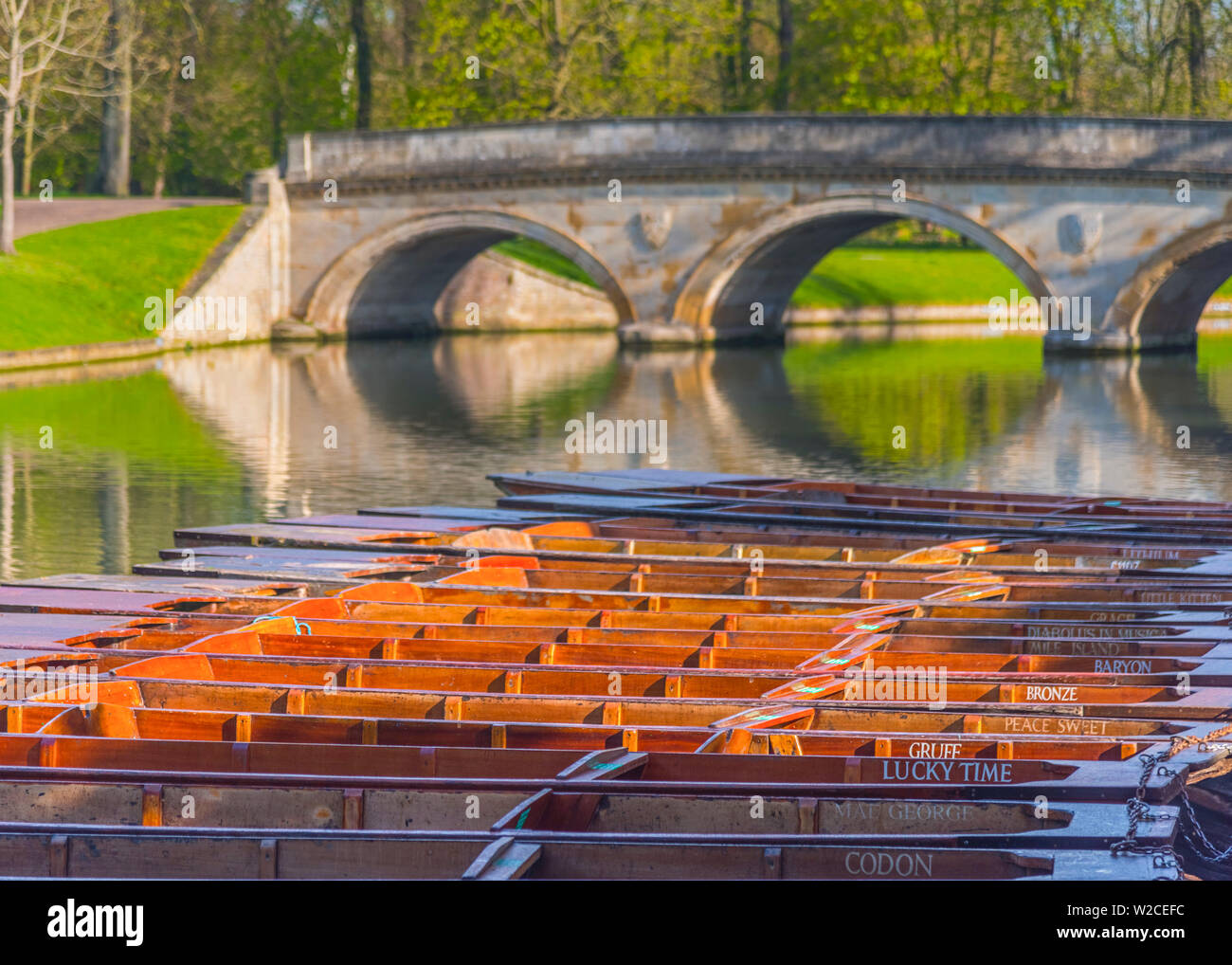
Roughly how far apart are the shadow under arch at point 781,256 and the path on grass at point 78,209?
1257 cm

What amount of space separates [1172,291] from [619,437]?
55.7 feet

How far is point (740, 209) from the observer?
4028 centimetres

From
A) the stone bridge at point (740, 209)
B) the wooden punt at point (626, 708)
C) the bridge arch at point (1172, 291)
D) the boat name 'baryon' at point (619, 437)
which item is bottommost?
the wooden punt at point (626, 708)

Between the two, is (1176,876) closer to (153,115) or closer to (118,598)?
(118,598)

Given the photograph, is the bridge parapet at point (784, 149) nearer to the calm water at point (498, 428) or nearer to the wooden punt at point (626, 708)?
the calm water at point (498, 428)

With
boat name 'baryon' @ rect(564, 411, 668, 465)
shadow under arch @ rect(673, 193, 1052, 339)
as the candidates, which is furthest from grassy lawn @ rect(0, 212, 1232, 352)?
boat name 'baryon' @ rect(564, 411, 668, 465)

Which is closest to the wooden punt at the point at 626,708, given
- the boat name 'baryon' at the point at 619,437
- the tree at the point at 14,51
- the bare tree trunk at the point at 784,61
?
the boat name 'baryon' at the point at 619,437

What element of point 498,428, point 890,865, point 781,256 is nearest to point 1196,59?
point 781,256

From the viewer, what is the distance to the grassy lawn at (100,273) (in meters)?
35.8

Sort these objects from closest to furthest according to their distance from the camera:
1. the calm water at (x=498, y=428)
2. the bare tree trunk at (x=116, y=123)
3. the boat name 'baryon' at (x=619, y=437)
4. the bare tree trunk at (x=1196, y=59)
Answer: the calm water at (x=498, y=428) < the boat name 'baryon' at (x=619, y=437) < the bare tree trunk at (x=1196, y=59) < the bare tree trunk at (x=116, y=123)

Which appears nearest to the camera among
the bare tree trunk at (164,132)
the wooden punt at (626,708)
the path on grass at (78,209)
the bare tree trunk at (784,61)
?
the wooden punt at (626,708)
